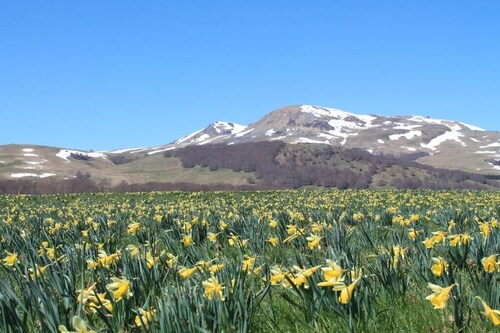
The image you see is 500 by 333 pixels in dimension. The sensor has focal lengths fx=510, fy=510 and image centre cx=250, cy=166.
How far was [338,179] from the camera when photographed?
4705 inches

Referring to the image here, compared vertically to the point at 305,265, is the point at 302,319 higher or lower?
lower

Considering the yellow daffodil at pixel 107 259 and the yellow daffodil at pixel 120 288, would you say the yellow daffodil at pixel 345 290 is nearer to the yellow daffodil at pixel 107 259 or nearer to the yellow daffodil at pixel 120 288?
the yellow daffodil at pixel 120 288

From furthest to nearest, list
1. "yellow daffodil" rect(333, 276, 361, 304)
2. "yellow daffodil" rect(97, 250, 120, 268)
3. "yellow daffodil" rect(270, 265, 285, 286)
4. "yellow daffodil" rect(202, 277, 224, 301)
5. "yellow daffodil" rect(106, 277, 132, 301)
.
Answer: "yellow daffodil" rect(97, 250, 120, 268), "yellow daffodil" rect(270, 265, 285, 286), "yellow daffodil" rect(106, 277, 132, 301), "yellow daffodil" rect(202, 277, 224, 301), "yellow daffodil" rect(333, 276, 361, 304)

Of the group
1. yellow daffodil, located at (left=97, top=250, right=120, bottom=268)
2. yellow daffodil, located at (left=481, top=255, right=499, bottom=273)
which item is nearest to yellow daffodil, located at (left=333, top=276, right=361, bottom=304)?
yellow daffodil, located at (left=481, top=255, right=499, bottom=273)

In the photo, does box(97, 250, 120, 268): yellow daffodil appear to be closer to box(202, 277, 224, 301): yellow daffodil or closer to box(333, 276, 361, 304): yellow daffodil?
box(202, 277, 224, 301): yellow daffodil

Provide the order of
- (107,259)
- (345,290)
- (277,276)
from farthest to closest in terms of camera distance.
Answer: (107,259) < (277,276) < (345,290)

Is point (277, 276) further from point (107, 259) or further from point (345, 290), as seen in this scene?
point (107, 259)

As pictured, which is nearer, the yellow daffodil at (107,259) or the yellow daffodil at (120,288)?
the yellow daffodil at (120,288)

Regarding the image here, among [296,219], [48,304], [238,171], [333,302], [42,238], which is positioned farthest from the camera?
[238,171]

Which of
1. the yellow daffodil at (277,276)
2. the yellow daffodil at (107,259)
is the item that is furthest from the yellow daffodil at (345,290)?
the yellow daffodil at (107,259)

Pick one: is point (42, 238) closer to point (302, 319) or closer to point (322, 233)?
point (322, 233)

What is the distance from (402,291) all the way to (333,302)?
1171 millimetres

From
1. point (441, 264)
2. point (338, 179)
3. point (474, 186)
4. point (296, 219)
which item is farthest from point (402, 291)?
point (474, 186)

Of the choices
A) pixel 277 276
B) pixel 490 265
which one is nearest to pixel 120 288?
pixel 277 276
